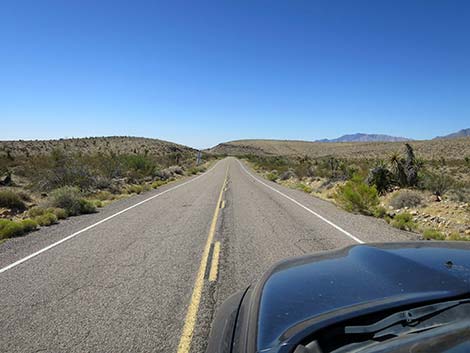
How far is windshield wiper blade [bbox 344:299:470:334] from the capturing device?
187 cm

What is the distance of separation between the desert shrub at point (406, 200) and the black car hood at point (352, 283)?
11.8 metres

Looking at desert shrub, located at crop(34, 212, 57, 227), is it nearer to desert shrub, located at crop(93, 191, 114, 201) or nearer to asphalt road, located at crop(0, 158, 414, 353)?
asphalt road, located at crop(0, 158, 414, 353)

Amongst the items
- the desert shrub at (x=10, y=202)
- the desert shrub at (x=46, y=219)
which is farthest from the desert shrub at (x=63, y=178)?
the desert shrub at (x=46, y=219)

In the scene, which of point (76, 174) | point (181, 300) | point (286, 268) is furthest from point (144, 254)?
point (76, 174)

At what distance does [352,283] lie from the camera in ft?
7.94

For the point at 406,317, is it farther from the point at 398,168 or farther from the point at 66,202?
the point at 398,168

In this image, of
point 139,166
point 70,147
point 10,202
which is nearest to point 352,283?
point 10,202

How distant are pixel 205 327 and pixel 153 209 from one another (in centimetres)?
1004

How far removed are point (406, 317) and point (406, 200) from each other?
44.8ft

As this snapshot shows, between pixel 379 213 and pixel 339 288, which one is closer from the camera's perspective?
pixel 339 288

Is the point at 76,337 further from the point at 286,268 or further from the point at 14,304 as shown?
the point at 286,268

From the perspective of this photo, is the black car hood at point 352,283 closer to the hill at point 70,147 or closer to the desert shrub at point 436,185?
the desert shrub at point 436,185

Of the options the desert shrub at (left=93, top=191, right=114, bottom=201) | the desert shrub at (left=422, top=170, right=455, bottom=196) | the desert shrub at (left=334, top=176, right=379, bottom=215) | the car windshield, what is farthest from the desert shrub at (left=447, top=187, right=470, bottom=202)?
the desert shrub at (left=93, top=191, right=114, bottom=201)

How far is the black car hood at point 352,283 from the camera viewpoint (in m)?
2.02
